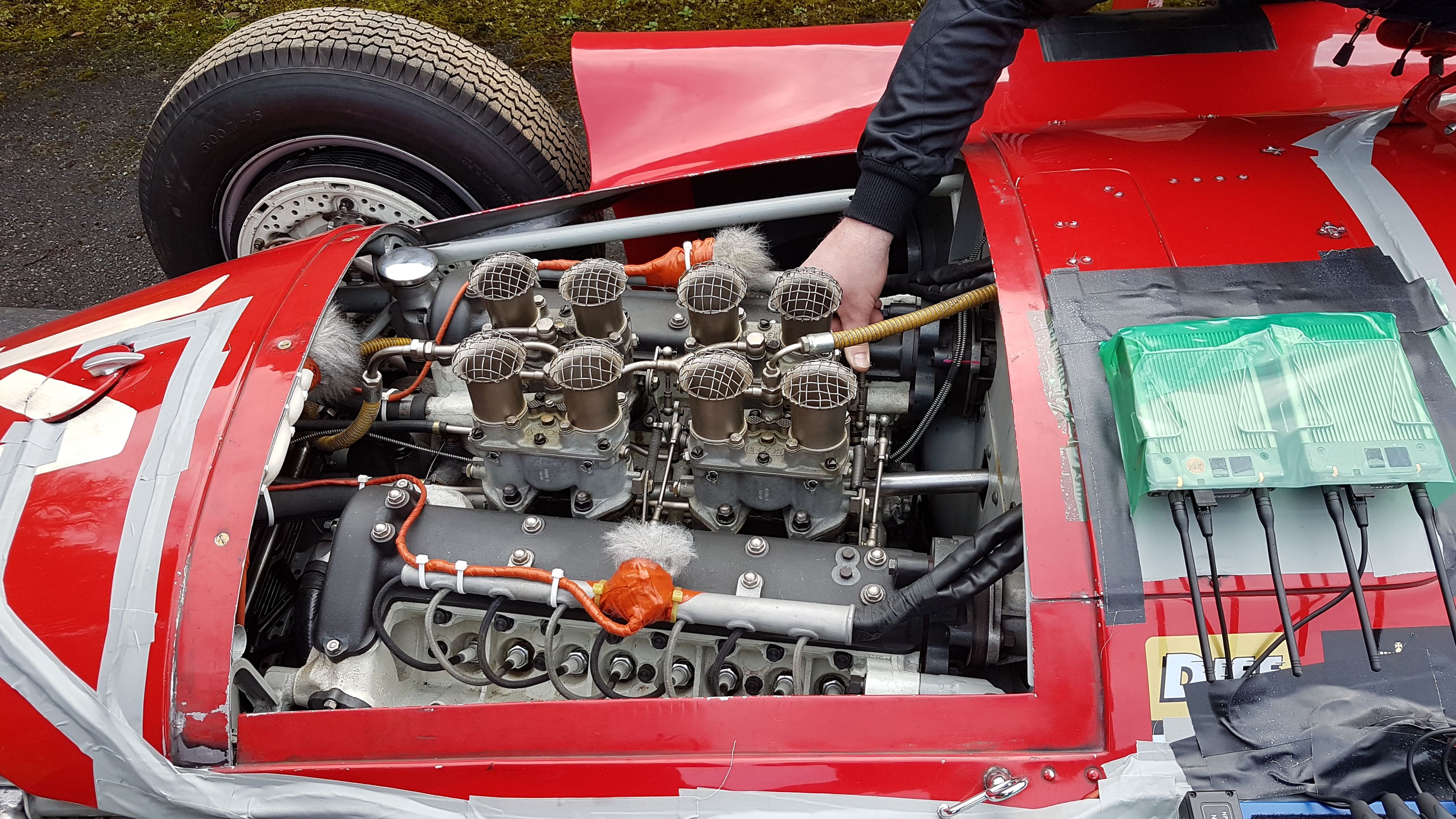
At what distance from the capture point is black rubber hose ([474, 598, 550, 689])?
1609 millimetres

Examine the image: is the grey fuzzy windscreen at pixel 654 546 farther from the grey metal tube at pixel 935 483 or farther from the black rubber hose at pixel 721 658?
the grey metal tube at pixel 935 483

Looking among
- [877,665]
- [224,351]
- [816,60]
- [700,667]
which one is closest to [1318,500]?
[877,665]

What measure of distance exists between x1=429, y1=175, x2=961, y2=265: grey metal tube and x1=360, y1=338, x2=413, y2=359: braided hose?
0.26 metres

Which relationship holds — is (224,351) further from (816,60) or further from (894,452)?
(816,60)

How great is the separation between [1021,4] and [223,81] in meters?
1.92

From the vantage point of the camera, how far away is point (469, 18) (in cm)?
515

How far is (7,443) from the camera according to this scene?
1.80 meters

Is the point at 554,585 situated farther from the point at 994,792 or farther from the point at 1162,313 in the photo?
the point at 1162,313

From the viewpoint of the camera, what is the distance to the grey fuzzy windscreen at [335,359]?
202cm

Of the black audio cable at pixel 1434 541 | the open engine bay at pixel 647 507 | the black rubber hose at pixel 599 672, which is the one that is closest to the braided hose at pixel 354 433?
the open engine bay at pixel 647 507

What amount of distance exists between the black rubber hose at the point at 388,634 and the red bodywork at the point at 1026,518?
0.17 m

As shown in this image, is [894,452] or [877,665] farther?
[894,452]

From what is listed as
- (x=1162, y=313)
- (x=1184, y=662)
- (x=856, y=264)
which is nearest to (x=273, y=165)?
(x=856, y=264)

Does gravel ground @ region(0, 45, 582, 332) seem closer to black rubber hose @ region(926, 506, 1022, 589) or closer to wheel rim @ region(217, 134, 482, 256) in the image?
wheel rim @ region(217, 134, 482, 256)
